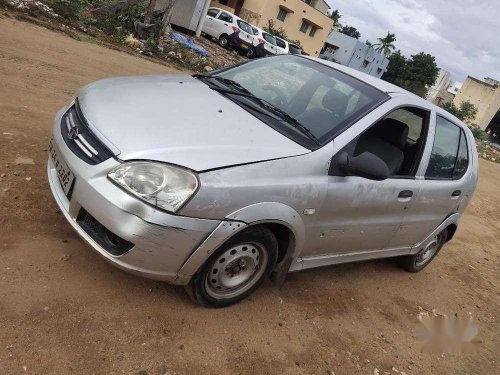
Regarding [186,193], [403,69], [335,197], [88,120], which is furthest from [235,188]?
[403,69]

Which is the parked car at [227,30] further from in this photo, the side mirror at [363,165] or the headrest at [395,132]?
the side mirror at [363,165]

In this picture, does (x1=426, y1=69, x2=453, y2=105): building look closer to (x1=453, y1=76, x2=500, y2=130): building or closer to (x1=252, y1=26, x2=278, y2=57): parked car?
(x1=453, y1=76, x2=500, y2=130): building

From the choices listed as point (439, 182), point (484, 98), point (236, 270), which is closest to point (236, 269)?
point (236, 270)

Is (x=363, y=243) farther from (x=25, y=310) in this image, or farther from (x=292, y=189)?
(x=25, y=310)

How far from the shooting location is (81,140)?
9.24ft

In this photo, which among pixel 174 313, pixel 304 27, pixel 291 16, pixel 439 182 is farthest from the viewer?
pixel 304 27

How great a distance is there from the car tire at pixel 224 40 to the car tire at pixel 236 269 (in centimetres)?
2086

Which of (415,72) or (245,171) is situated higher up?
(415,72)

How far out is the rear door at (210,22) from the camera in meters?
22.4

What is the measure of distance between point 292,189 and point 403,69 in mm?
70134

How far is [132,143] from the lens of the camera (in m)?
2.66

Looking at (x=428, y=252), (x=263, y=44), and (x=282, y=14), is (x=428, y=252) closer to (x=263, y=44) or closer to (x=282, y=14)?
(x=263, y=44)

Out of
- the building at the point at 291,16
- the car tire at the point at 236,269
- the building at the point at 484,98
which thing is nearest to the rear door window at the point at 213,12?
the building at the point at 291,16

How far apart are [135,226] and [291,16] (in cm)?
4013
